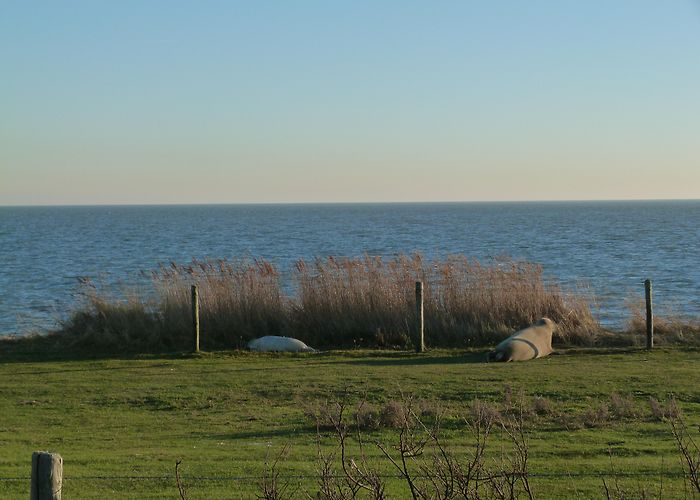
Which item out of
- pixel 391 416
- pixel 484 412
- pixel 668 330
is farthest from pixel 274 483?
pixel 668 330

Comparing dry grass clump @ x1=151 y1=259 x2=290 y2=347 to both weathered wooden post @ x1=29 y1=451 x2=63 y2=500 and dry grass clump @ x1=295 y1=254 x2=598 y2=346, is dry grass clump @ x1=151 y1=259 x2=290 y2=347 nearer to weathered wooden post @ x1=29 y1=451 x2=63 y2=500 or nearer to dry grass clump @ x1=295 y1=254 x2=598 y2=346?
dry grass clump @ x1=295 y1=254 x2=598 y2=346

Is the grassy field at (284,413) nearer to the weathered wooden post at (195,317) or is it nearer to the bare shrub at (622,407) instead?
the bare shrub at (622,407)

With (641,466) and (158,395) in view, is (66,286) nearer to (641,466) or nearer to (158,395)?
(158,395)

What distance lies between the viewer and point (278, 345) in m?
20.9

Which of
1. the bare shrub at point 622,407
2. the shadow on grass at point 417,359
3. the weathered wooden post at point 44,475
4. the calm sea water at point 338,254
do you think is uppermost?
the weathered wooden post at point 44,475

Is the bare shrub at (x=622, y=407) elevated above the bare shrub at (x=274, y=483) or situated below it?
below

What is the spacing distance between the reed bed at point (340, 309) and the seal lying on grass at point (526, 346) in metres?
1.51

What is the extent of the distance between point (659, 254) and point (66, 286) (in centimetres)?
3724

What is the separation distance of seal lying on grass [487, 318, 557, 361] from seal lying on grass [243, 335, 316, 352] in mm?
3978

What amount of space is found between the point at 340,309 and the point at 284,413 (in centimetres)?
891

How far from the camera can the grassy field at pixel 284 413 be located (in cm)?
957

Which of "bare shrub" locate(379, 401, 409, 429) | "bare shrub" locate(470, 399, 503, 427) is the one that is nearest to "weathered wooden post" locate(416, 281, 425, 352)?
"bare shrub" locate(470, 399, 503, 427)

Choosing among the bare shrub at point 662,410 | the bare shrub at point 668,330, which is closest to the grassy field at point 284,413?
the bare shrub at point 662,410

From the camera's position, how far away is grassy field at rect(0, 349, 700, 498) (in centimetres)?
957
